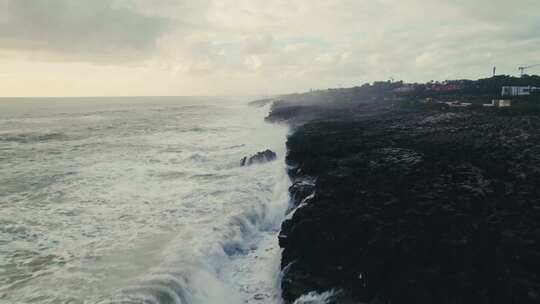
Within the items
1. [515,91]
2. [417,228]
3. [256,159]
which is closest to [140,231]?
[417,228]

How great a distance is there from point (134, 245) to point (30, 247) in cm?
370

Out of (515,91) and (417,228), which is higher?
(515,91)

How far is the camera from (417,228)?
35.4 feet

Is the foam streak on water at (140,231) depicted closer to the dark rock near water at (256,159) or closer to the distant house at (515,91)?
the dark rock near water at (256,159)

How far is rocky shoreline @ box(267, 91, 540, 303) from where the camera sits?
8000 millimetres

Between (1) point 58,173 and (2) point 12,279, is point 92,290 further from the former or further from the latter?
(1) point 58,173

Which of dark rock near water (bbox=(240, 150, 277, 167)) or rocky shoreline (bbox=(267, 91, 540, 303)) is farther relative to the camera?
dark rock near water (bbox=(240, 150, 277, 167))

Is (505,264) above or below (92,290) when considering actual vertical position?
above

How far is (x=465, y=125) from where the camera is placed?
34.7m

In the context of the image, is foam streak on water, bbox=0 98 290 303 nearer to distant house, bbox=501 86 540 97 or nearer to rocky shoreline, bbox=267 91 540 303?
rocky shoreline, bbox=267 91 540 303

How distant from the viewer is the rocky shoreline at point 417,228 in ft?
26.2

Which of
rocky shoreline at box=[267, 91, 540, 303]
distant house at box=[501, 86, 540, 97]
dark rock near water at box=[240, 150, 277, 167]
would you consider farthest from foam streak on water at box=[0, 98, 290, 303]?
distant house at box=[501, 86, 540, 97]

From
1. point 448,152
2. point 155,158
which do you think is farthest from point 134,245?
point 448,152

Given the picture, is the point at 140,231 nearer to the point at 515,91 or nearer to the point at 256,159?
the point at 256,159
